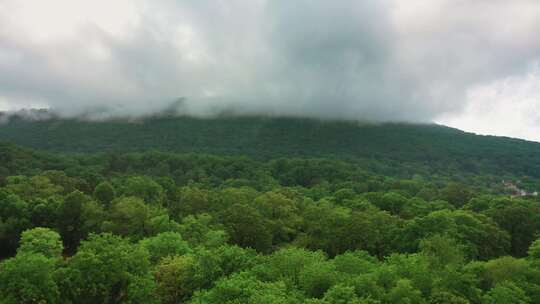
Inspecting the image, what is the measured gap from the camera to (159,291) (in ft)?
120

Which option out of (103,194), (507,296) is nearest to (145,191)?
(103,194)

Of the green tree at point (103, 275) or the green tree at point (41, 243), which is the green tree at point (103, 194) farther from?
the green tree at point (103, 275)

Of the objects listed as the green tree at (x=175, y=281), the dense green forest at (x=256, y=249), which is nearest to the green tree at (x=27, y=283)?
the dense green forest at (x=256, y=249)

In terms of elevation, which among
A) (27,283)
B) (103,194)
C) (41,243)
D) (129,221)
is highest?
(27,283)

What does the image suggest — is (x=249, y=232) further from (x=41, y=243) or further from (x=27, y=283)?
(x=27, y=283)

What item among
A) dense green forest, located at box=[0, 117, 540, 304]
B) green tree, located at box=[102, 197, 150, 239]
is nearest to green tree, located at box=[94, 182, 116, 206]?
dense green forest, located at box=[0, 117, 540, 304]

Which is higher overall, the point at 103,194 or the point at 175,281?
the point at 175,281

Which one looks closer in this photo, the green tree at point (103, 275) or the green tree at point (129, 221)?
the green tree at point (103, 275)

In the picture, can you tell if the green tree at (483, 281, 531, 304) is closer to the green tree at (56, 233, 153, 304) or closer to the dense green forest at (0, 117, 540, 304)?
the dense green forest at (0, 117, 540, 304)

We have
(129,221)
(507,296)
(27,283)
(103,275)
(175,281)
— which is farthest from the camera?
(129,221)

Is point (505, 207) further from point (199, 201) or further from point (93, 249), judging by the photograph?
point (93, 249)

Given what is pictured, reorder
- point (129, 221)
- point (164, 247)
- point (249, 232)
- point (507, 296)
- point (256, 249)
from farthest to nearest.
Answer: point (129, 221), point (249, 232), point (256, 249), point (164, 247), point (507, 296)

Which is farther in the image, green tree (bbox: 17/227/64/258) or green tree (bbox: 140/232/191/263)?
green tree (bbox: 17/227/64/258)

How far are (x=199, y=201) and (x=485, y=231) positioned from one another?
4493cm
